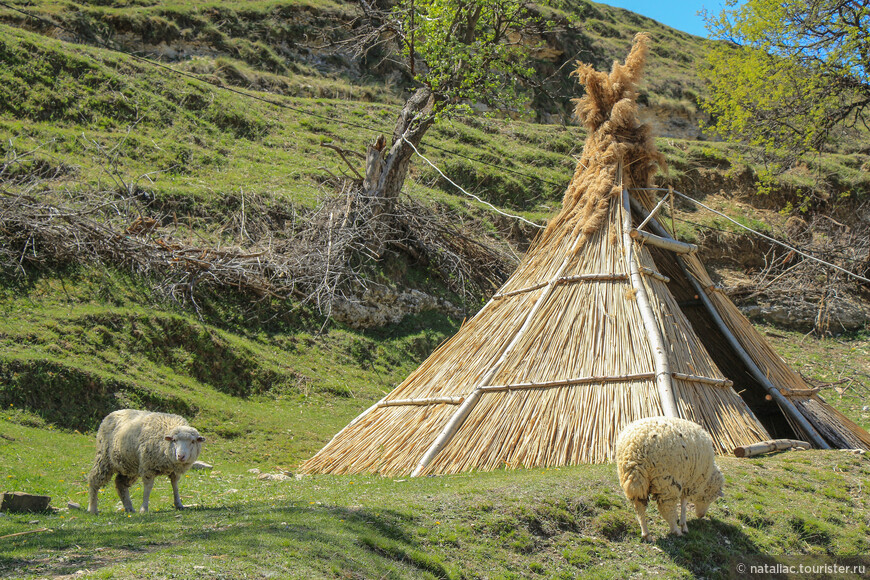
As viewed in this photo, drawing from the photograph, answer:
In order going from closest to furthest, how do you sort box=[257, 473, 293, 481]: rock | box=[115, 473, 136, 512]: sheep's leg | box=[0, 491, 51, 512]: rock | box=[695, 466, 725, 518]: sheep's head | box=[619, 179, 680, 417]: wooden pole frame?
box=[0, 491, 51, 512]: rock < box=[695, 466, 725, 518]: sheep's head < box=[115, 473, 136, 512]: sheep's leg < box=[619, 179, 680, 417]: wooden pole frame < box=[257, 473, 293, 481]: rock

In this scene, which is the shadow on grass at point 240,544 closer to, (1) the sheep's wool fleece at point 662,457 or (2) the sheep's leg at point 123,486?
(2) the sheep's leg at point 123,486

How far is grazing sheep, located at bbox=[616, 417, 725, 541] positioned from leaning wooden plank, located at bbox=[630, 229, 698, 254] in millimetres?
4830

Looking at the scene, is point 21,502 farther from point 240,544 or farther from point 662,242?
point 662,242

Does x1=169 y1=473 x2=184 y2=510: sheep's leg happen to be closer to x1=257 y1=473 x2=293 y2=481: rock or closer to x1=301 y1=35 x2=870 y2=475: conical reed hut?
x1=257 y1=473 x2=293 y2=481: rock

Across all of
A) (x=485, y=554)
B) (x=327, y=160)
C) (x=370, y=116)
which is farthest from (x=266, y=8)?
(x=485, y=554)

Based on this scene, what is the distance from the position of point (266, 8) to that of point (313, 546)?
33.1m

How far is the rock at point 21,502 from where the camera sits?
687 cm

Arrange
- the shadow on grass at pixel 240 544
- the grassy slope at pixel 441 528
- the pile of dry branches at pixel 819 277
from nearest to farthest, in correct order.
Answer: the shadow on grass at pixel 240 544, the grassy slope at pixel 441 528, the pile of dry branches at pixel 819 277

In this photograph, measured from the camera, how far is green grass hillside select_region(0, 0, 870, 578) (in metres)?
6.54

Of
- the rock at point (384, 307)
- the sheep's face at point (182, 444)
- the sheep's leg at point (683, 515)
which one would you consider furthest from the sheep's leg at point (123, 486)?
the rock at point (384, 307)

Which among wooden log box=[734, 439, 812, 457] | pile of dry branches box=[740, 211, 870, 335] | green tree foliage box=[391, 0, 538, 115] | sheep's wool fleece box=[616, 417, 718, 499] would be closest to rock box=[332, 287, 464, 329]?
green tree foliage box=[391, 0, 538, 115]

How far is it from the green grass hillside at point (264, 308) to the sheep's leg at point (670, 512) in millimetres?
145

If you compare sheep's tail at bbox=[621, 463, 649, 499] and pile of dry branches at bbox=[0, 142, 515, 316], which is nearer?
sheep's tail at bbox=[621, 463, 649, 499]

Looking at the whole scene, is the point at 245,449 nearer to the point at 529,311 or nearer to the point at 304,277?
the point at 529,311
